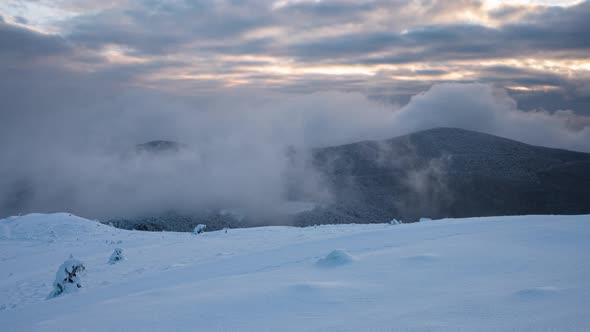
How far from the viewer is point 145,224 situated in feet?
197

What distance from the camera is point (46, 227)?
81.8 feet

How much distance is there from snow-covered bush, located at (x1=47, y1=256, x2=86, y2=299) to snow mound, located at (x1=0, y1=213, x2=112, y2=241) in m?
13.2

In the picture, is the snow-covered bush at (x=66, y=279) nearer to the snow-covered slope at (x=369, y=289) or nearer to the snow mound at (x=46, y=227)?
the snow-covered slope at (x=369, y=289)

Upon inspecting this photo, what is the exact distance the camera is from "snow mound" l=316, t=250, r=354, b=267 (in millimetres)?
8656

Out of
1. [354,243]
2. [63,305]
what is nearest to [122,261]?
[63,305]

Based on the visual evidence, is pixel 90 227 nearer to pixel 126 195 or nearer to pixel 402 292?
pixel 402 292

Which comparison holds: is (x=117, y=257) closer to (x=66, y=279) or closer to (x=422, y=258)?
(x=66, y=279)

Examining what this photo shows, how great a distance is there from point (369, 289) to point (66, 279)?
8931 mm

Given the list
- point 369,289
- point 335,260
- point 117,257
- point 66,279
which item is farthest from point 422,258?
point 117,257

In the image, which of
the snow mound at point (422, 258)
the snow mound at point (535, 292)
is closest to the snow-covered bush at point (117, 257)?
the snow mound at point (422, 258)

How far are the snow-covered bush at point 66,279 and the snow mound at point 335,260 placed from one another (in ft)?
23.6

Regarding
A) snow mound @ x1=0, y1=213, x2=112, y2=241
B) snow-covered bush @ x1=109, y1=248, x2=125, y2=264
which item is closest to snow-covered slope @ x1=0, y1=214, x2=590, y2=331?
snow-covered bush @ x1=109, y1=248, x2=125, y2=264

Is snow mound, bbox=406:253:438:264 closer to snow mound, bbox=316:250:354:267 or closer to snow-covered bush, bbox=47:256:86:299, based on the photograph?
snow mound, bbox=316:250:354:267

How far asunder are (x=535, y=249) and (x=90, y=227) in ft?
82.4
